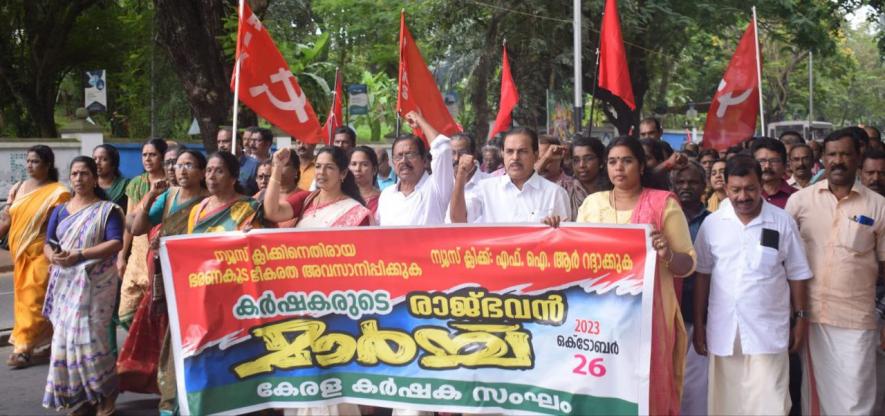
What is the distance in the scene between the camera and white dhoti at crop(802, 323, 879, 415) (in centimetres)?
495

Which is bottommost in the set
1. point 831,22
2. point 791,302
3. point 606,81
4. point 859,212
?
point 791,302

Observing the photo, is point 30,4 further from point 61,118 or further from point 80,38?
point 61,118

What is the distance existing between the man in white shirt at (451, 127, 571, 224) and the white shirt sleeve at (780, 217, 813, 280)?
1.08 meters

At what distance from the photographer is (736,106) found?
9.62 m

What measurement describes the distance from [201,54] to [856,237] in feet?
29.7

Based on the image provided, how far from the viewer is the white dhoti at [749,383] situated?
4.59 meters

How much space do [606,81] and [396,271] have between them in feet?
19.4

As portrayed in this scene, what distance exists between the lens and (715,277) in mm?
4680

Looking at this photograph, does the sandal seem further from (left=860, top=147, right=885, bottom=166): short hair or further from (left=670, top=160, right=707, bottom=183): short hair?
(left=860, top=147, right=885, bottom=166): short hair

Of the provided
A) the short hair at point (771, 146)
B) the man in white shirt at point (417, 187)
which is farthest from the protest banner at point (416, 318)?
the short hair at point (771, 146)

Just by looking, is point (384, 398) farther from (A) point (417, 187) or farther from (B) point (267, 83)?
(B) point (267, 83)

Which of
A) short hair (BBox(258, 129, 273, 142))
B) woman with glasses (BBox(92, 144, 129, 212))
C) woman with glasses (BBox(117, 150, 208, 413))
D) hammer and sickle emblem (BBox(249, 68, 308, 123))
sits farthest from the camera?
short hair (BBox(258, 129, 273, 142))

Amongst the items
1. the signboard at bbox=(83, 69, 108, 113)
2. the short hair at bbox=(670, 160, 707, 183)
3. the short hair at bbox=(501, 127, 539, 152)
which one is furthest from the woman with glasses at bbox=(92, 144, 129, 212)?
the signboard at bbox=(83, 69, 108, 113)

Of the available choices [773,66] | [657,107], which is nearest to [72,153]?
[657,107]
